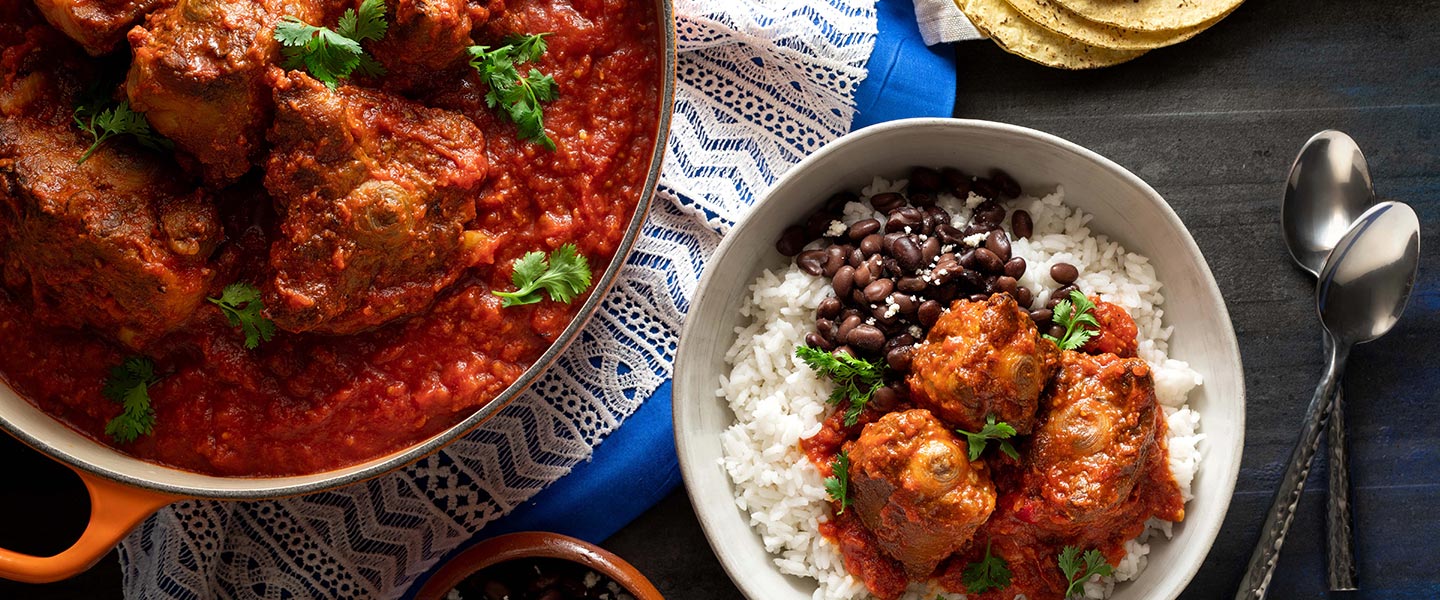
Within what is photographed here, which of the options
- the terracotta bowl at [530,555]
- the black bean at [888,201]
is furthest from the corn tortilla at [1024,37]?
the terracotta bowl at [530,555]

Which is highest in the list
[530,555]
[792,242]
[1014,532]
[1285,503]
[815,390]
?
[792,242]

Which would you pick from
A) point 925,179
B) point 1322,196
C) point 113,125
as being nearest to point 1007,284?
point 925,179

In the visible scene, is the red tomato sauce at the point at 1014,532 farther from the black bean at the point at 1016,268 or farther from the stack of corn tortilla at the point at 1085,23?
the stack of corn tortilla at the point at 1085,23

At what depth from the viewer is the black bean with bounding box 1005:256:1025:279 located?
4.06 metres

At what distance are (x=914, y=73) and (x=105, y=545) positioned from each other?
372cm

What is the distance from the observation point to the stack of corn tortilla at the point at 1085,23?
456 cm

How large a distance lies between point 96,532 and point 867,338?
2882 millimetres

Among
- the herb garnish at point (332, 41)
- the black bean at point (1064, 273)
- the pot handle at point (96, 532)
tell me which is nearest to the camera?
the herb garnish at point (332, 41)

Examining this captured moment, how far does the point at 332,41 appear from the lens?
11.5 feet

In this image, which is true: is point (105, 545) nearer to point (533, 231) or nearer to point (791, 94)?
point (533, 231)

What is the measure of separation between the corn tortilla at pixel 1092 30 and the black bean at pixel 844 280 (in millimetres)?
1450

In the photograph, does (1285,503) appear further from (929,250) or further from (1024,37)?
(1024,37)

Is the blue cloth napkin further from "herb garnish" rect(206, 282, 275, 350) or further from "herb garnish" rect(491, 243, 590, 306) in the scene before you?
"herb garnish" rect(206, 282, 275, 350)

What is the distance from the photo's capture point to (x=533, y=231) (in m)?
3.92
